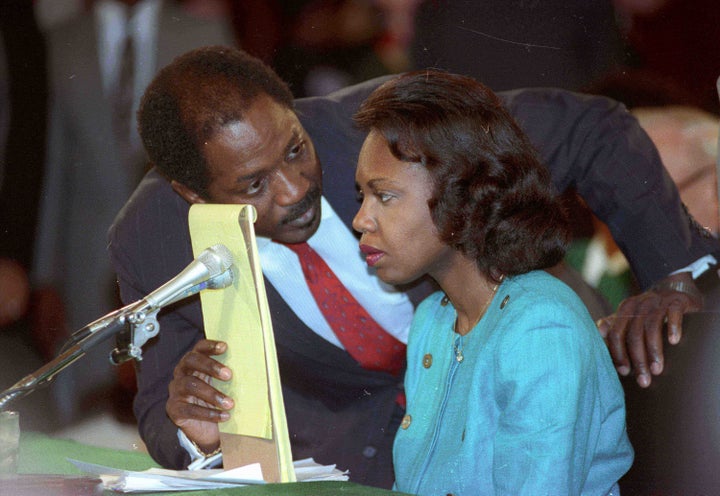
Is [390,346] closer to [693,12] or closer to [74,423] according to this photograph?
[74,423]

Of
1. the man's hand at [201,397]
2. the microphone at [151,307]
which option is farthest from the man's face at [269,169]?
the microphone at [151,307]

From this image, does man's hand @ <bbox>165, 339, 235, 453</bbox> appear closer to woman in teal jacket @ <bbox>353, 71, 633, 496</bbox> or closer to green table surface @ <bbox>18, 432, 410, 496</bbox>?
green table surface @ <bbox>18, 432, 410, 496</bbox>

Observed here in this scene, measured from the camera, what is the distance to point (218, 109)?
5.37ft

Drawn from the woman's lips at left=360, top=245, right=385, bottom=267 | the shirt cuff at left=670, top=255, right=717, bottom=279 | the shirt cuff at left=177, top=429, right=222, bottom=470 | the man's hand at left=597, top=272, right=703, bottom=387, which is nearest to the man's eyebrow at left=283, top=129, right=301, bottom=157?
Result: the woman's lips at left=360, top=245, right=385, bottom=267

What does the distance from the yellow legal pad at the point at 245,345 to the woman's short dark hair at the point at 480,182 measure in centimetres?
33

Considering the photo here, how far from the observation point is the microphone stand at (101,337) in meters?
1.14

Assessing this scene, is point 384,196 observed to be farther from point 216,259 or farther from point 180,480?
point 180,480

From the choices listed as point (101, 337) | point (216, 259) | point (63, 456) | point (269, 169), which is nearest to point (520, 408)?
point (216, 259)

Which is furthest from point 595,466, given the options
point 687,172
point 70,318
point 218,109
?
point 70,318

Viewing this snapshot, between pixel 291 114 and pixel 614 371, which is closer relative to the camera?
pixel 614 371

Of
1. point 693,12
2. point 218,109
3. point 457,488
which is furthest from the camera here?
point 693,12

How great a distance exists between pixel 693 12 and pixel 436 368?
0.94 metres

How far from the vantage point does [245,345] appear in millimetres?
1271

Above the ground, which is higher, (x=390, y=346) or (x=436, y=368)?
(x=436, y=368)
